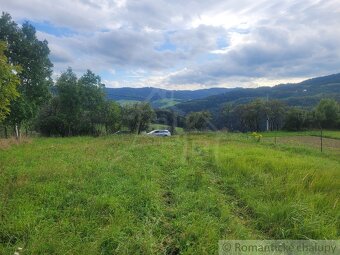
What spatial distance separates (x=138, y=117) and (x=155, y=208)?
5484 cm

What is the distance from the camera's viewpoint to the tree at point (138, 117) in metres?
61.6

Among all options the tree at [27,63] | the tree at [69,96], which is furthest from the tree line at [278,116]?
the tree at [27,63]

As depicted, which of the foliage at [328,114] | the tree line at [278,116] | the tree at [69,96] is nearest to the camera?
Result: the tree at [69,96]

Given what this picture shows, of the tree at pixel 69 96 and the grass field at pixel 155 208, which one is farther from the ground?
the tree at pixel 69 96

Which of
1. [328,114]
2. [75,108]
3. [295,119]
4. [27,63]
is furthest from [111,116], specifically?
[328,114]

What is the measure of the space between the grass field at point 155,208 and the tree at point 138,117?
50180 mm

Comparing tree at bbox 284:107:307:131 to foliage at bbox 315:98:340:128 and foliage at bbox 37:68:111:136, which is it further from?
foliage at bbox 37:68:111:136

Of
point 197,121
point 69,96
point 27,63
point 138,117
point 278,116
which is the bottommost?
point 278,116

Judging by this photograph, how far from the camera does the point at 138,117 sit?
61.7m

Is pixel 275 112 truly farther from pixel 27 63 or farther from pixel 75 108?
pixel 27 63

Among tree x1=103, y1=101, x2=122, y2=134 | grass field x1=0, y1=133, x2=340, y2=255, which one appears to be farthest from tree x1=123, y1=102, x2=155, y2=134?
grass field x1=0, y1=133, x2=340, y2=255

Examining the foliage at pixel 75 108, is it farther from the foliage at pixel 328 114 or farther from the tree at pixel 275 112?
the foliage at pixel 328 114

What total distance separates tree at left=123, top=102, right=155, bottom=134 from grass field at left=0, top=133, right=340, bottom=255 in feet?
165

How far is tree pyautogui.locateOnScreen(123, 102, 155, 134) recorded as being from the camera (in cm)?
6162
